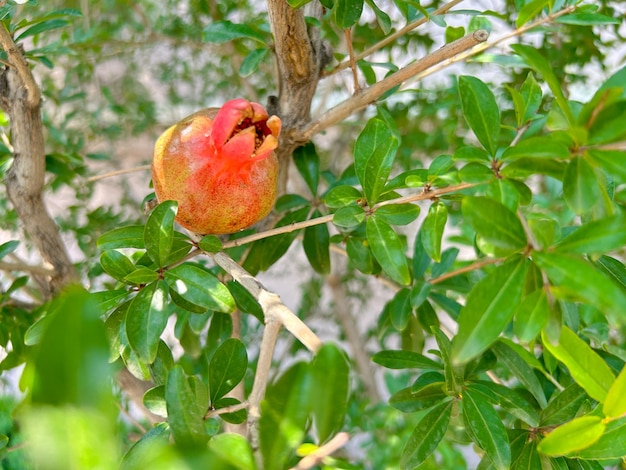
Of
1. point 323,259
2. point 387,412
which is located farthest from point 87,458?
point 387,412

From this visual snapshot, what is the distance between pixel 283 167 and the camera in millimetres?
710

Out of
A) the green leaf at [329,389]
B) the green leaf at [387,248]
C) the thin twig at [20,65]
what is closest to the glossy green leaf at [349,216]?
the green leaf at [387,248]

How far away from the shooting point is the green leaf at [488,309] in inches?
12.8

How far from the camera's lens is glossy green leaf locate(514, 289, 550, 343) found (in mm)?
330

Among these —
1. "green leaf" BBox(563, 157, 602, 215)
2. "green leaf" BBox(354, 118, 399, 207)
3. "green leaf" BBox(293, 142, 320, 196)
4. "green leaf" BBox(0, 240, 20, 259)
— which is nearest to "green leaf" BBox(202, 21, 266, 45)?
"green leaf" BBox(293, 142, 320, 196)

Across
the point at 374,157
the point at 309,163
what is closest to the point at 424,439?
the point at 374,157

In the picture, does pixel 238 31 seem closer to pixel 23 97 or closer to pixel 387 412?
pixel 23 97

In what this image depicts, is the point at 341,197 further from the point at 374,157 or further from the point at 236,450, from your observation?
the point at 236,450

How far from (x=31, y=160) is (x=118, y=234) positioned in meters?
0.22

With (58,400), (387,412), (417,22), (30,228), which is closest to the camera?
(58,400)

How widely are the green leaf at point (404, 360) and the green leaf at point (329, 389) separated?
30 cm

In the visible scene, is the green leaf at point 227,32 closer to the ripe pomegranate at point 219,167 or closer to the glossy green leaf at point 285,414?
the ripe pomegranate at point 219,167

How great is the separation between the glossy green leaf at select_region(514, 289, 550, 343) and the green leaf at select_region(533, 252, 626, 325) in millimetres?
11

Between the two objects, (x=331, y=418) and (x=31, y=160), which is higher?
(x=31, y=160)
